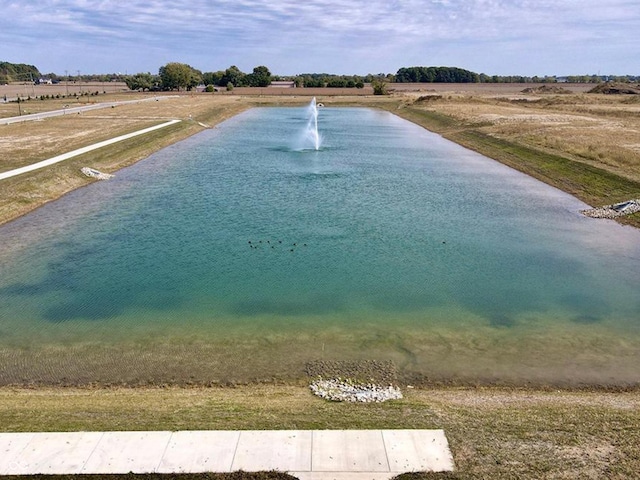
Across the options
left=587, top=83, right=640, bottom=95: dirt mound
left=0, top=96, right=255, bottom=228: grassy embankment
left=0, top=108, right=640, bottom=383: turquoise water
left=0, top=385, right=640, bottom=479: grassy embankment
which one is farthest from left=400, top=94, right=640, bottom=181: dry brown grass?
left=587, top=83, right=640, bottom=95: dirt mound

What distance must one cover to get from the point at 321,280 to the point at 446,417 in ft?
34.6

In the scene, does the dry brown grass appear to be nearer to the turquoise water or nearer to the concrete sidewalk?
the turquoise water

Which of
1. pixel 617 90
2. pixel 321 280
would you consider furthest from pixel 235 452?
pixel 617 90

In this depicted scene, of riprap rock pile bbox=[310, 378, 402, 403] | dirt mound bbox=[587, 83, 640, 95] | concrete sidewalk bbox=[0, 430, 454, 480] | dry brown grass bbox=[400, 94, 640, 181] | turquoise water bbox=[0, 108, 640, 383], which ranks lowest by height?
turquoise water bbox=[0, 108, 640, 383]

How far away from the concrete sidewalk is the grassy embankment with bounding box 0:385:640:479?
1.07 feet

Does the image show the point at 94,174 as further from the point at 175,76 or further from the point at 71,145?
the point at 175,76

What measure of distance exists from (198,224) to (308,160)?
25.1 m

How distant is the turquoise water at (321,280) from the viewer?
17047 mm

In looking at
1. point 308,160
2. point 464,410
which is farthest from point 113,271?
point 308,160

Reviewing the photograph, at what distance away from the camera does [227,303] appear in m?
20.5

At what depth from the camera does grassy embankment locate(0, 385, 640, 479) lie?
1132 cm

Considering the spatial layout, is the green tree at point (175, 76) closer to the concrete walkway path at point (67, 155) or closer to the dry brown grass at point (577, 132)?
the dry brown grass at point (577, 132)

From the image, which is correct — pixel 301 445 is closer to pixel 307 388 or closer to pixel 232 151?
pixel 307 388

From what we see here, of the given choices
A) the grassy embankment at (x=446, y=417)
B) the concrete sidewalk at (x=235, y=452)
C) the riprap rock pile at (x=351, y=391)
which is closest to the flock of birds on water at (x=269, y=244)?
the riprap rock pile at (x=351, y=391)
